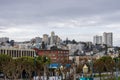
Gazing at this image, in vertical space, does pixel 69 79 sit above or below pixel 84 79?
below

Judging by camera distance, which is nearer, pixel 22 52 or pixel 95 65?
pixel 95 65

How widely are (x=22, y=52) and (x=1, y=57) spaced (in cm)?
3335

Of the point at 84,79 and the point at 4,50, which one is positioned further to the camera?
the point at 4,50

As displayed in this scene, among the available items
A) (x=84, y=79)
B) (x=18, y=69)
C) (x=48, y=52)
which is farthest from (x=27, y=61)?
(x=48, y=52)

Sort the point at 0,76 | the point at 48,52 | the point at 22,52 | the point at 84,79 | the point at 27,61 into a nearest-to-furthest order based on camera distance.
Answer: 1. the point at 84,79
2. the point at 27,61
3. the point at 0,76
4. the point at 22,52
5. the point at 48,52

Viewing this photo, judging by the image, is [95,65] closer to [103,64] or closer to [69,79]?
[103,64]

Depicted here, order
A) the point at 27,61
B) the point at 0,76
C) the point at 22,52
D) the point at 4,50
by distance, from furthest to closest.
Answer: the point at 22,52 → the point at 4,50 → the point at 0,76 → the point at 27,61

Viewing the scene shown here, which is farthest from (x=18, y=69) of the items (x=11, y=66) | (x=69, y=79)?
(x=69, y=79)

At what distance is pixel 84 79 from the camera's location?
29.5 m

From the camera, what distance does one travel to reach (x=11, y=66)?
70125mm

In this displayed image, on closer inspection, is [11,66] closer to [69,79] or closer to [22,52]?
[69,79]

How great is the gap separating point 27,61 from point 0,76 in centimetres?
1615

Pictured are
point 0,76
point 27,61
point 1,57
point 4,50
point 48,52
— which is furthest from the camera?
point 48,52

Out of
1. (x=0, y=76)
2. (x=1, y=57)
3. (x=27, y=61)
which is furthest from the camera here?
(x=0, y=76)
